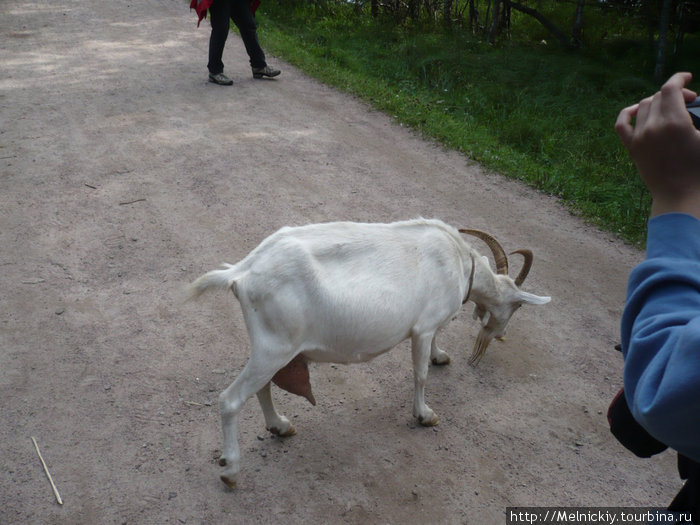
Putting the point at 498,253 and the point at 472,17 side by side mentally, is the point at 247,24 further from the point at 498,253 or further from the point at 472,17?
the point at 498,253

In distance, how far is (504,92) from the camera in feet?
30.8

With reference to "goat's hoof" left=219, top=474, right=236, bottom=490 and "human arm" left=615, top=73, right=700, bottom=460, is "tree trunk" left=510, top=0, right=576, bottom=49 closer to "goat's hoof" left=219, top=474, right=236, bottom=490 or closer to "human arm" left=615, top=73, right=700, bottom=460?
"goat's hoof" left=219, top=474, right=236, bottom=490

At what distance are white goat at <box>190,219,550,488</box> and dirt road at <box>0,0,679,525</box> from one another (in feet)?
1.07

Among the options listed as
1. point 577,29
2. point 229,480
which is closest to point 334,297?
point 229,480

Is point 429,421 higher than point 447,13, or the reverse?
point 447,13

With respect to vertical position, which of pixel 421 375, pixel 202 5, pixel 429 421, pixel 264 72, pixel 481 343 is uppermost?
pixel 202 5

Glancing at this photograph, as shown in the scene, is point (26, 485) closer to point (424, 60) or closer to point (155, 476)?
point (155, 476)

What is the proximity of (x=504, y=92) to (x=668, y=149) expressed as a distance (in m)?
8.86

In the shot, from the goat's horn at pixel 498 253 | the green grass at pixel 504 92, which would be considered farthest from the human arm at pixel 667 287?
the green grass at pixel 504 92

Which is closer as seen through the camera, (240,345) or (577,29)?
(240,345)

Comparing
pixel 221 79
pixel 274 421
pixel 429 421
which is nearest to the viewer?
pixel 274 421

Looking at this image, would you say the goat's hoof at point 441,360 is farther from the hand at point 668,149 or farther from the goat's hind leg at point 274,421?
the hand at point 668,149

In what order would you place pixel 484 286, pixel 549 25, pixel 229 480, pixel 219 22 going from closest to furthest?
pixel 229 480
pixel 484 286
pixel 219 22
pixel 549 25

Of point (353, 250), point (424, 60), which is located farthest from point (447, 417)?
point (424, 60)
